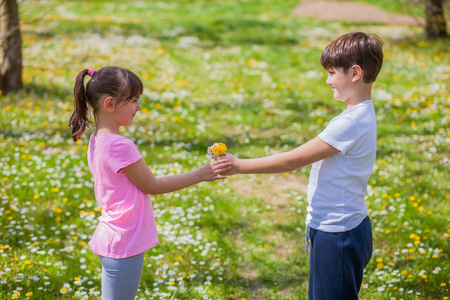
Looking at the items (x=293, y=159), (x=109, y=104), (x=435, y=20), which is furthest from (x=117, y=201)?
(x=435, y=20)

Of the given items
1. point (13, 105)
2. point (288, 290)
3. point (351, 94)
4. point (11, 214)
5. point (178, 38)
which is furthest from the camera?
point (178, 38)

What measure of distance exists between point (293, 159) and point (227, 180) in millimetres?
3521

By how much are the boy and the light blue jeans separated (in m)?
0.92

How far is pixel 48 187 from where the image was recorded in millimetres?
5543

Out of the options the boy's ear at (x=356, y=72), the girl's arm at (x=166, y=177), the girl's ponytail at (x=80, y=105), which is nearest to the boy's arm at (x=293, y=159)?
the girl's arm at (x=166, y=177)

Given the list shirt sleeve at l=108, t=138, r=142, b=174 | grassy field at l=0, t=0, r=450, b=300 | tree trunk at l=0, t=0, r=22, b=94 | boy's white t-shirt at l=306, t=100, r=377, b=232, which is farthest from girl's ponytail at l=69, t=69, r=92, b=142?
tree trunk at l=0, t=0, r=22, b=94

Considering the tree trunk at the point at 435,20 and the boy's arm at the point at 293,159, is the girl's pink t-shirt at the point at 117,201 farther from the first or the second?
the tree trunk at the point at 435,20

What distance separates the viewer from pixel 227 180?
6.08m

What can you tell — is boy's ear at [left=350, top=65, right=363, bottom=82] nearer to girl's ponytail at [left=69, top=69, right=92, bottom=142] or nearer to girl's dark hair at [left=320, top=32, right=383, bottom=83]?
girl's dark hair at [left=320, top=32, right=383, bottom=83]

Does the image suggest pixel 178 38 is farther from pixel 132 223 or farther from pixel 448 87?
pixel 132 223

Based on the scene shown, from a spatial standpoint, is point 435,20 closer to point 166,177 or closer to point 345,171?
point 345,171

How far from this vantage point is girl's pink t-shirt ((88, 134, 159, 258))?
2.59 meters

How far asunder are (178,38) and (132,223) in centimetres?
1263

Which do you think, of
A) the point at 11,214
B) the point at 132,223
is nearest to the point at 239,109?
the point at 11,214
